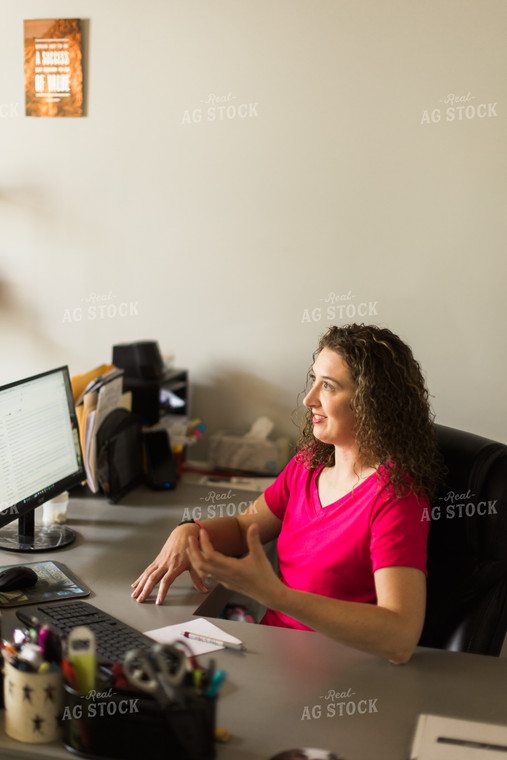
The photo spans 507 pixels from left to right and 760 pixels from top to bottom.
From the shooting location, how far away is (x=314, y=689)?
1336 mm

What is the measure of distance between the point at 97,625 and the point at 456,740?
72 centimetres

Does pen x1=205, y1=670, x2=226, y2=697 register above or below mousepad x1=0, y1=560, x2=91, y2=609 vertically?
above

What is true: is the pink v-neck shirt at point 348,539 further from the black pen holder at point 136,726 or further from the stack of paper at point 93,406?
the stack of paper at point 93,406

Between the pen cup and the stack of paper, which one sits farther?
the stack of paper

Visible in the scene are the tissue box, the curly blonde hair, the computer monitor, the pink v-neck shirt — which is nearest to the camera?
the pink v-neck shirt

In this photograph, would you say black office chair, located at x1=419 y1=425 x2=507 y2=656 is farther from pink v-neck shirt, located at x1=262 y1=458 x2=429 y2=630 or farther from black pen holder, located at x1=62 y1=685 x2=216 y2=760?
black pen holder, located at x1=62 y1=685 x2=216 y2=760

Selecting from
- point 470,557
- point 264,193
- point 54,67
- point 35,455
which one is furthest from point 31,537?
point 54,67

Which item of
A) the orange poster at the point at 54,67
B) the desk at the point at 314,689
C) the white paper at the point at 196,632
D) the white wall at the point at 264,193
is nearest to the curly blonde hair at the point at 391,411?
the desk at the point at 314,689

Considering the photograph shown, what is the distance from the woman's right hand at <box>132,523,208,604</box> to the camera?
1.70 metres

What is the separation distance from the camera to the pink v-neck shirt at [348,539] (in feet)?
5.00

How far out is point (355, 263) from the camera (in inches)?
110

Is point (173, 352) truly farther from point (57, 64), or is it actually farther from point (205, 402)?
point (57, 64)

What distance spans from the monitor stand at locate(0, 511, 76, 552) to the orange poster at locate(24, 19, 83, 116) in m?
1.72

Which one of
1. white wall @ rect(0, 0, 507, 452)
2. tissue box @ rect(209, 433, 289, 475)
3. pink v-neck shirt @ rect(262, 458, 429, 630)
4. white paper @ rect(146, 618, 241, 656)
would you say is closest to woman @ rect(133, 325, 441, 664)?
pink v-neck shirt @ rect(262, 458, 429, 630)
